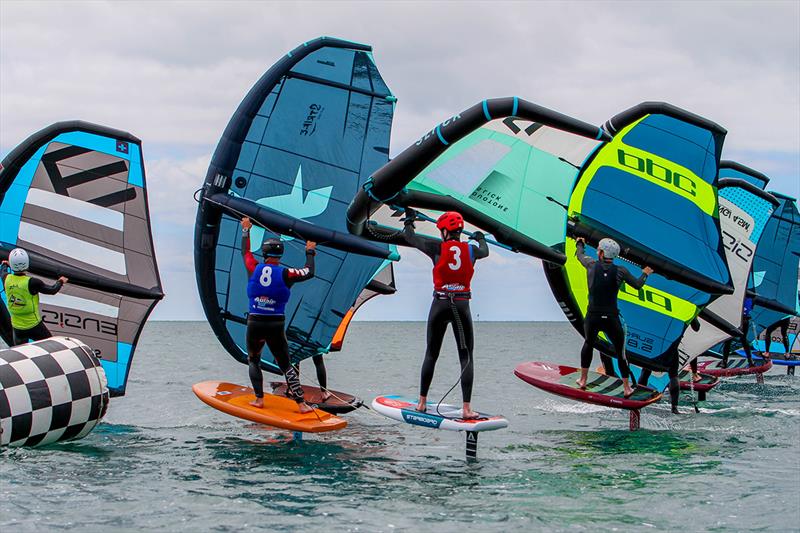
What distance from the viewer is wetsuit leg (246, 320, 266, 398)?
417 inches

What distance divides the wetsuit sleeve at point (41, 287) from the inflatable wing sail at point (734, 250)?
401 inches

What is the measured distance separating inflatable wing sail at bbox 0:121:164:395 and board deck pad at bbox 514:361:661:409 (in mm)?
5516

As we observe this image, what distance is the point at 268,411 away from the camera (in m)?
10.6

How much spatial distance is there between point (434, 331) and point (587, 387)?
11.3 feet

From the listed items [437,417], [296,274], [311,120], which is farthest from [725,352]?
[296,274]

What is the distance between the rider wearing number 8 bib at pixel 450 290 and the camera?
9977 mm

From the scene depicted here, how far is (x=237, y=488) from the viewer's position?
8719 mm

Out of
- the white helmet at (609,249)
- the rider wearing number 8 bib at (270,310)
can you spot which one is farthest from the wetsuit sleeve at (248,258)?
the white helmet at (609,249)

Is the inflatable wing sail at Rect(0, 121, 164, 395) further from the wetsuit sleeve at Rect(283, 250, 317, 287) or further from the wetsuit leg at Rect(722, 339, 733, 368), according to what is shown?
the wetsuit leg at Rect(722, 339, 733, 368)

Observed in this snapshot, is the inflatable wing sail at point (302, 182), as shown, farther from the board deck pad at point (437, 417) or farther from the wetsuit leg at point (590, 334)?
the board deck pad at point (437, 417)

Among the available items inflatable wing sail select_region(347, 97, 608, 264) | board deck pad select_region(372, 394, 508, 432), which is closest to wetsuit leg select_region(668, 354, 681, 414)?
inflatable wing sail select_region(347, 97, 608, 264)

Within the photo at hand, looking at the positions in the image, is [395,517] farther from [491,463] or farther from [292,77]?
[292,77]

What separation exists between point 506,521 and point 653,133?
8389mm

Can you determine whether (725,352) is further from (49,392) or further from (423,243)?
(49,392)
